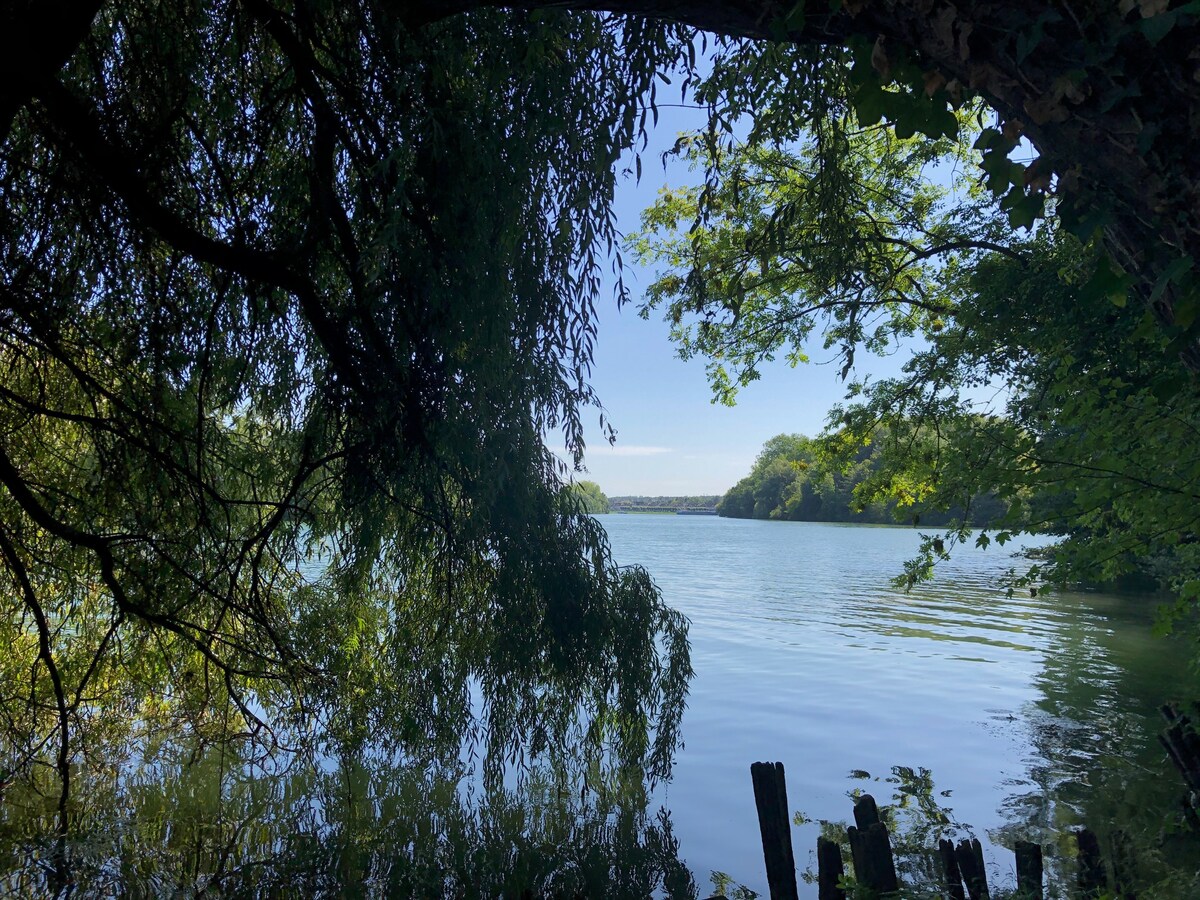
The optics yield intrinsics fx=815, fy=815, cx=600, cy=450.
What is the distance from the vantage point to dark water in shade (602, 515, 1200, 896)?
893cm

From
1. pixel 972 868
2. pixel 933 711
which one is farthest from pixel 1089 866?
pixel 933 711

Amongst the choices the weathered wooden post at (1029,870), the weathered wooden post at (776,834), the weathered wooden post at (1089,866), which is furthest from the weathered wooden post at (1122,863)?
the weathered wooden post at (776,834)

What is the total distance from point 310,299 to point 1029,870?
233 inches

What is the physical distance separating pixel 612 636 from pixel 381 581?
1905 millimetres

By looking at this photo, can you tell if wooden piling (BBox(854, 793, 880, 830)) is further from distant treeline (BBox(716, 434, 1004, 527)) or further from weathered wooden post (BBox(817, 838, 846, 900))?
distant treeline (BBox(716, 434, 1004, 527))

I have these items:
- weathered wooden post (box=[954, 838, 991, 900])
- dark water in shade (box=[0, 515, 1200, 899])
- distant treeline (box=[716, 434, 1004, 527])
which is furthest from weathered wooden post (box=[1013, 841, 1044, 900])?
distant treeline (box=[716, 434, 1004, 527])

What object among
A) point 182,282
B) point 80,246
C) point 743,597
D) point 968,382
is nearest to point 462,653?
point 182,282

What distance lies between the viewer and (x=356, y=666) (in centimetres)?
774

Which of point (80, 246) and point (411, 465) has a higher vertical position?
point (80, 246)

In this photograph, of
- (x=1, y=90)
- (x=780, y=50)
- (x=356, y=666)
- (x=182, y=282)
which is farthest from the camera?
(x=356, y=666)

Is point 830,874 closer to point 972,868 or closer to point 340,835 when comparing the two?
point 972,868

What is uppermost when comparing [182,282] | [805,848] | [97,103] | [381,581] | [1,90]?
[97,103]

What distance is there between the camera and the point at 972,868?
18.1 ft

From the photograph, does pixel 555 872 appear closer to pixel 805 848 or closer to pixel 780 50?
pixel 805 848
